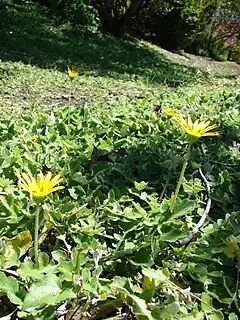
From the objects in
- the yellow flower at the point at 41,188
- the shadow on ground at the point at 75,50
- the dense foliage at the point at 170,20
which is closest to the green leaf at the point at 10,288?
the yellow flower at the point at 41,188

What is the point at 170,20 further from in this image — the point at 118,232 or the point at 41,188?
the point at 41,188

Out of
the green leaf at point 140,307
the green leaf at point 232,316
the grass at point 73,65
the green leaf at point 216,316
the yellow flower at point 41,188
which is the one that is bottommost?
the grass at point 73,65

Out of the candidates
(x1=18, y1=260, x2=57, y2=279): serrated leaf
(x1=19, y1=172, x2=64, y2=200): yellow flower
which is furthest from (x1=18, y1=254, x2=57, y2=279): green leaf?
(x1=19, y1=172, x2=64, y2=200): yellow flower

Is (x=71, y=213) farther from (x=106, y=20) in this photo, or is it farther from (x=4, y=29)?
(x=106, y=20)

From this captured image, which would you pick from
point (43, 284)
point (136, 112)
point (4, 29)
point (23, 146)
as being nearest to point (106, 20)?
point (4, 29)

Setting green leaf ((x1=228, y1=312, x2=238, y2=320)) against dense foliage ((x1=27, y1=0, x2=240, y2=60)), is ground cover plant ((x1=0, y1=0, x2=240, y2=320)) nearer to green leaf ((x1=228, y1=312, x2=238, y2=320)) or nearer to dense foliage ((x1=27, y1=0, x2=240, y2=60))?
green leaf ((x1=228, y1=312, x2=238, y2=320))

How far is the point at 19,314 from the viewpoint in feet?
3.05

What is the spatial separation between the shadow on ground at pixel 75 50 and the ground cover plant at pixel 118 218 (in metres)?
5.07

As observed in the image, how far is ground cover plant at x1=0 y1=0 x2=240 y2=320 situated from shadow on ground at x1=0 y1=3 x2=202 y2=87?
507cm

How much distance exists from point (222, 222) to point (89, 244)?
35cm

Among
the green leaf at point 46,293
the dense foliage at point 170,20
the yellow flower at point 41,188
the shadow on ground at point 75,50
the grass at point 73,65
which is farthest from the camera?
the dense foliage at point 170,20

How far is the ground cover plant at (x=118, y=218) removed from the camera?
101 cm

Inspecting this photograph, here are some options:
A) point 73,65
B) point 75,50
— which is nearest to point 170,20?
point 75,50

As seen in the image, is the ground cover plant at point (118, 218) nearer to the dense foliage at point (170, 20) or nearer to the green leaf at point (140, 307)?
the green leaf at point (140, 307)
